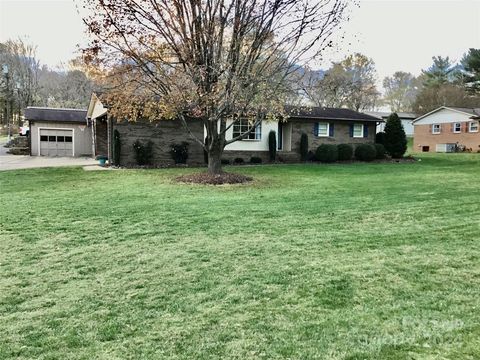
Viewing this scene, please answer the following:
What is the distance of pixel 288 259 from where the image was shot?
4.82m

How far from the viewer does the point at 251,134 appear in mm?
21344

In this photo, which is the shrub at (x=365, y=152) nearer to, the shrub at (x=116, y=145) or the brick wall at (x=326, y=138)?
the brick wall at (x=326, y=138)

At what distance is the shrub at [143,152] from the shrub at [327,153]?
28.3ft

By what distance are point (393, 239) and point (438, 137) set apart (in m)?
32.5

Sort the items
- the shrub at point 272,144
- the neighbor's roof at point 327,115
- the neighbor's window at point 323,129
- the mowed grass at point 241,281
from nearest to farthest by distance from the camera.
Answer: the mowed grass at point 241,281, the shrub at point 272,144, the neighbor's roof at point 327,115, the neighbor's window at point 323,129

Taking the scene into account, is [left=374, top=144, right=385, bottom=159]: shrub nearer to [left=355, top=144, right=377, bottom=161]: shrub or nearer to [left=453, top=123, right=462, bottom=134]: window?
[left=355, top=144, right=377, bottom=161]: shrub

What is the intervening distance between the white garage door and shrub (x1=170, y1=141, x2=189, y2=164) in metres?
10.4

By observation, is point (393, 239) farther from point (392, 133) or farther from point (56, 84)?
point (56, 84)

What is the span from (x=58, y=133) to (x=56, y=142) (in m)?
0.58

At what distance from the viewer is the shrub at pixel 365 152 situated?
22422 mm

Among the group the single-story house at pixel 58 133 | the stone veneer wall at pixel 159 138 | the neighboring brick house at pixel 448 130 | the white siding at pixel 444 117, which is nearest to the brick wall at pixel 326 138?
the stone veneer wall at pixel 159 138

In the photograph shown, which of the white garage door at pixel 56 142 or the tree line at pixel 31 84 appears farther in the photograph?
the tree line at pixel 31 84

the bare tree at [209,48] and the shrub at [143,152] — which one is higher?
the bare tree at [209,48]

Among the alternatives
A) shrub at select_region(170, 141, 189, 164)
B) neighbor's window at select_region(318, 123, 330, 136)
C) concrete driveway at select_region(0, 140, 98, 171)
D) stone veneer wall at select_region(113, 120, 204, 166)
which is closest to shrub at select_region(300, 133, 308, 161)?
neighbor's window at select_region(318, 123, 330, 136)
